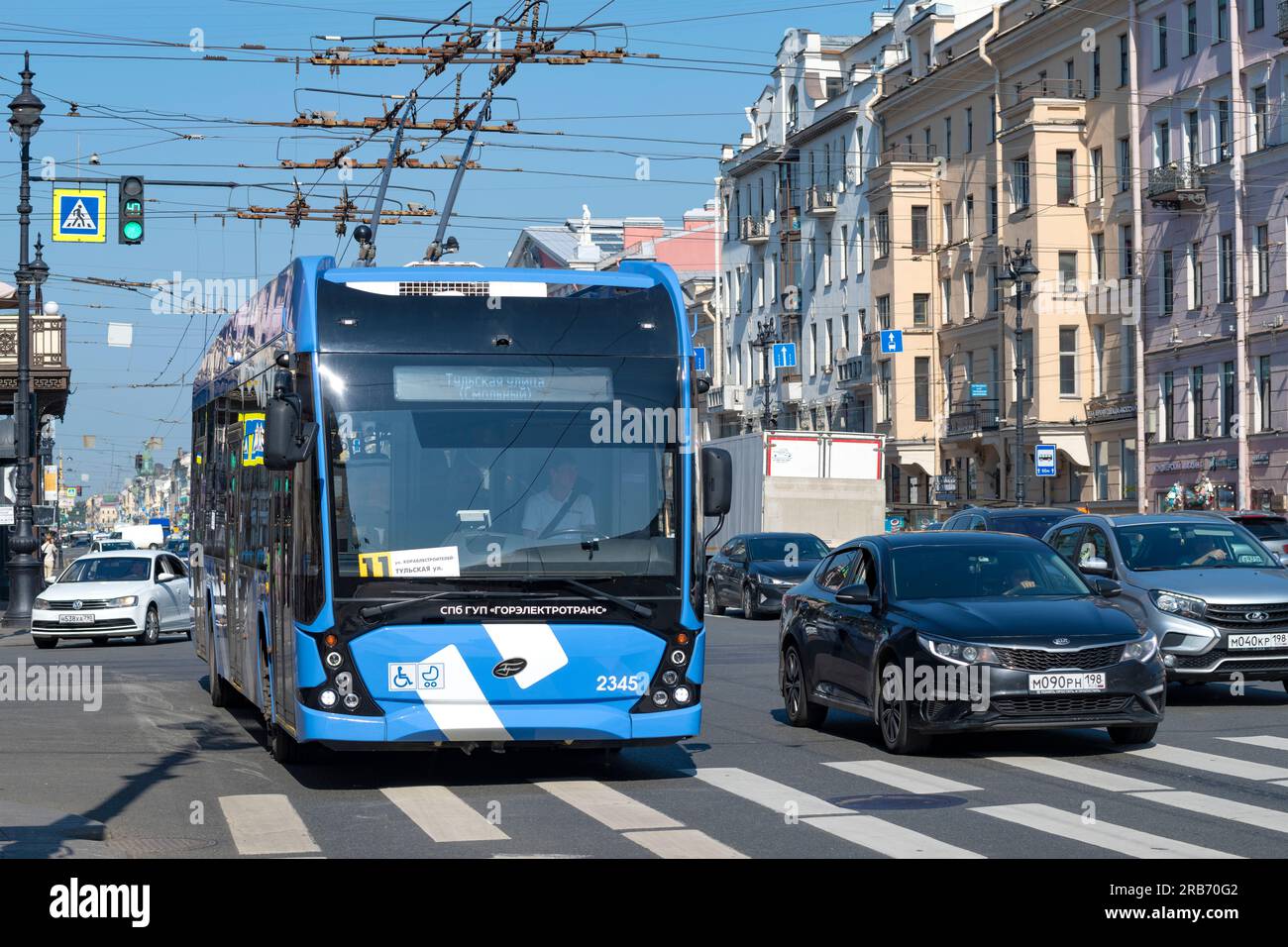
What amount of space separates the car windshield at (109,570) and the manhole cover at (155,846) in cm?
2344

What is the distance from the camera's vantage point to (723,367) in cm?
9394

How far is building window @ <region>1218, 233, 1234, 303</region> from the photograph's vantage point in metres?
52.3

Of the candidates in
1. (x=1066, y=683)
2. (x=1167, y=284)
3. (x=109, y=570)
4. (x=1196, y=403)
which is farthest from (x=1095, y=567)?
(x=1167, y=284)

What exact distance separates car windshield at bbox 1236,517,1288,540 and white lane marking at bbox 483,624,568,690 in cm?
2007

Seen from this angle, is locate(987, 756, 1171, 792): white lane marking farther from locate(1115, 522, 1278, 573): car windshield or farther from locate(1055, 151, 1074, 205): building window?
locate(1055, 151, 1074, 205): building window

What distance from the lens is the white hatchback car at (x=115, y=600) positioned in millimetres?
31562

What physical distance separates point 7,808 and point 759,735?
6.31 m

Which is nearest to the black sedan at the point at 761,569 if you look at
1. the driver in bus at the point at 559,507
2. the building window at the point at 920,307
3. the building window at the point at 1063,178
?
the driver in bus at the point at 559,507

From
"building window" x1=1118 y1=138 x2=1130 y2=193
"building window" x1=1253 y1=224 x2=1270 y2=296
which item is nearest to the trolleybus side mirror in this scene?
"building window" x1=1253 y1=224 x2=1270 y2=296

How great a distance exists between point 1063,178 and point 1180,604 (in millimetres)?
45768

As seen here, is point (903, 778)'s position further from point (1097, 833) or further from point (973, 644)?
point (1097, 833)
